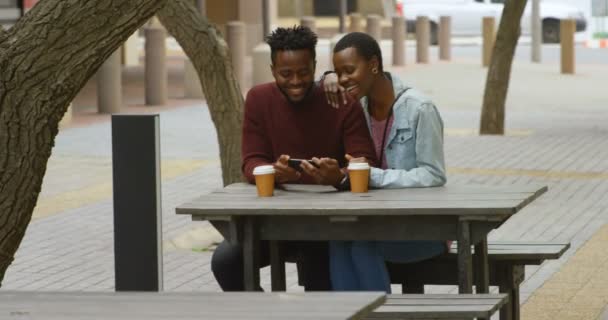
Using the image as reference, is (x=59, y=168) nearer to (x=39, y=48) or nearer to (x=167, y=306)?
(x=39, y=48)

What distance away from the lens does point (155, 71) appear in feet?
70.6

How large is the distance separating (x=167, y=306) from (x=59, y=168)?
10.2m

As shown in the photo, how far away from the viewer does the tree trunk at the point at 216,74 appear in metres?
9.12

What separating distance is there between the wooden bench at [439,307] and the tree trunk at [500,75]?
36.2 ft

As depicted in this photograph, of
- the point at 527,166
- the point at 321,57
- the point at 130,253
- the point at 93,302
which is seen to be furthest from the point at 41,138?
the point at 321,57

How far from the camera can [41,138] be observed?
5215 millimetres

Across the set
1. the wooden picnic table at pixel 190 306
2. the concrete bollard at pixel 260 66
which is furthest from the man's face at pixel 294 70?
the concrete bollard at pixel 260 66

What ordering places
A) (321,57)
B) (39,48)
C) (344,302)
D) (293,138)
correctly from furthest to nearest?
(321,57), (293,138), (39,48), (344,302)

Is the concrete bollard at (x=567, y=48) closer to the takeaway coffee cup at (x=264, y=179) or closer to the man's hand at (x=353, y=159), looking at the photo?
the man's hand at (x=353, y=159)

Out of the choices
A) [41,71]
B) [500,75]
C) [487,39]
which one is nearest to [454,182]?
[500,75]

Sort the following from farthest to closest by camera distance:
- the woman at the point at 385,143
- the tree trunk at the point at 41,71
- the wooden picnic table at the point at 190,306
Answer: the woman at the point at 385,143 < the tree trunk at the point at 41,71 < the wooden picnic table at the point at 190,306

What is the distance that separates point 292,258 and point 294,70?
84 centimetres

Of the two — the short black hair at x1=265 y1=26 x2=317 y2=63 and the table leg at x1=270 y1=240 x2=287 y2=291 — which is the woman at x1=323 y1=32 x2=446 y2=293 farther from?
the table leg at x1=270 y1=240 x2=287 y2=291

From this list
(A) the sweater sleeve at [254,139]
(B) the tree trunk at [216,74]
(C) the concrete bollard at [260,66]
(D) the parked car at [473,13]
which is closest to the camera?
(A) the sweater sleeve at [254,139]
